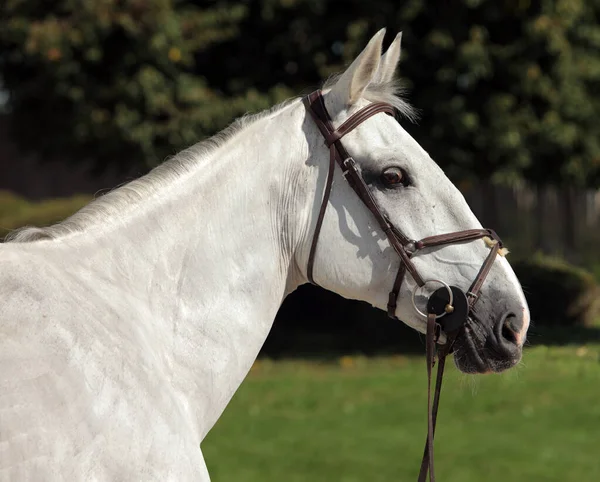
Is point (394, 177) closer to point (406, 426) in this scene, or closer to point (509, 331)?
point (509, 331)

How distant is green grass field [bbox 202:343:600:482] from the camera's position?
6.67 metres

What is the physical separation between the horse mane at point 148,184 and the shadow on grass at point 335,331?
7277mm

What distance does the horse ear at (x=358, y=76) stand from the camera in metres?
2.80

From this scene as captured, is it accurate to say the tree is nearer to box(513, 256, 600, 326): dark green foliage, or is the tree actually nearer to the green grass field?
the green grass field

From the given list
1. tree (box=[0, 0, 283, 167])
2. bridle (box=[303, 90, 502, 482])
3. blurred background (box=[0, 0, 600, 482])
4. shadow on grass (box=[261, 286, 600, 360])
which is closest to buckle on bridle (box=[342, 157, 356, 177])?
bridle (box=[303, 90, 502, 482])

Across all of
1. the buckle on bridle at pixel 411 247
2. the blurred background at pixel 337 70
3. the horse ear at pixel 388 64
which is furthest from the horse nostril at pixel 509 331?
the blurred background at pixel 337 70

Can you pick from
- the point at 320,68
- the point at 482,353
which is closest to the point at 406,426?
the point at 320,68

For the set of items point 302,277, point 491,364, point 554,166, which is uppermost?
point 302,277

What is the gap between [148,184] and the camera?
287cm

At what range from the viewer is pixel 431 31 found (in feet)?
34.4

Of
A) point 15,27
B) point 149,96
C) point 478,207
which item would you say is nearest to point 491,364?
point 149,96

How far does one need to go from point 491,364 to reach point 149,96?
25.9 feet

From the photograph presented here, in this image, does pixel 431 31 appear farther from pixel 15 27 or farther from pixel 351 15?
pixel 15 27

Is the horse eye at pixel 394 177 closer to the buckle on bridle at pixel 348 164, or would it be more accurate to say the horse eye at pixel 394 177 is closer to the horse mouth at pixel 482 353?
the buckle on bridle at pixel 348 164
